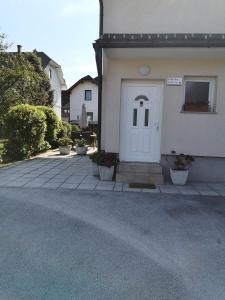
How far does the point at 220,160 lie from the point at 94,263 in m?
5.25

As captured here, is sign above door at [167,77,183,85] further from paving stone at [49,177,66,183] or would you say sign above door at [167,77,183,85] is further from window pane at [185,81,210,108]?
paving stone at [49,177,66,183]

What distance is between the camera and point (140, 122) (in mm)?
7477

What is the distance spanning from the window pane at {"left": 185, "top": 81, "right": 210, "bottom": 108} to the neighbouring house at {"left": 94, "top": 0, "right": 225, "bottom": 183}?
0.03m

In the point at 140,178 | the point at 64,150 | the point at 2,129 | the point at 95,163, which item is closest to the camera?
the point at 140,178

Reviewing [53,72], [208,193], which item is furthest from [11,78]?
[53,72]

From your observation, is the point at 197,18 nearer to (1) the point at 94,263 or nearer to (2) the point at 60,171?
(2) the point at 60,171

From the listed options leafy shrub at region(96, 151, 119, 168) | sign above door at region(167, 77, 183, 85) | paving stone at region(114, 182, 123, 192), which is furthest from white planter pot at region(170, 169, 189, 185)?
sign above door at region(167, 77, 183, 85)

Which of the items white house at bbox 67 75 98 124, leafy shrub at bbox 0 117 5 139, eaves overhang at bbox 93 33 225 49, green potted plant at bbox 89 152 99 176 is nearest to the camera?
eaves overhang at bbox 93 33 225 49

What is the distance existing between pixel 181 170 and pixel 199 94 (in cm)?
214

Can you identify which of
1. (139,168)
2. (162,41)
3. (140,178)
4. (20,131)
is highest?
(162,41)

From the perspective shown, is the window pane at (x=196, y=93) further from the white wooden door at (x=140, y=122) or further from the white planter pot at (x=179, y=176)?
the white planter pot at (x=179, y=176)

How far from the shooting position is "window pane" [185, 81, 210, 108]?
7227 millimetres

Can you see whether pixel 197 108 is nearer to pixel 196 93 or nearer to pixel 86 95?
pixel 196 93

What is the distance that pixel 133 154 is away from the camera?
24.9 ft
